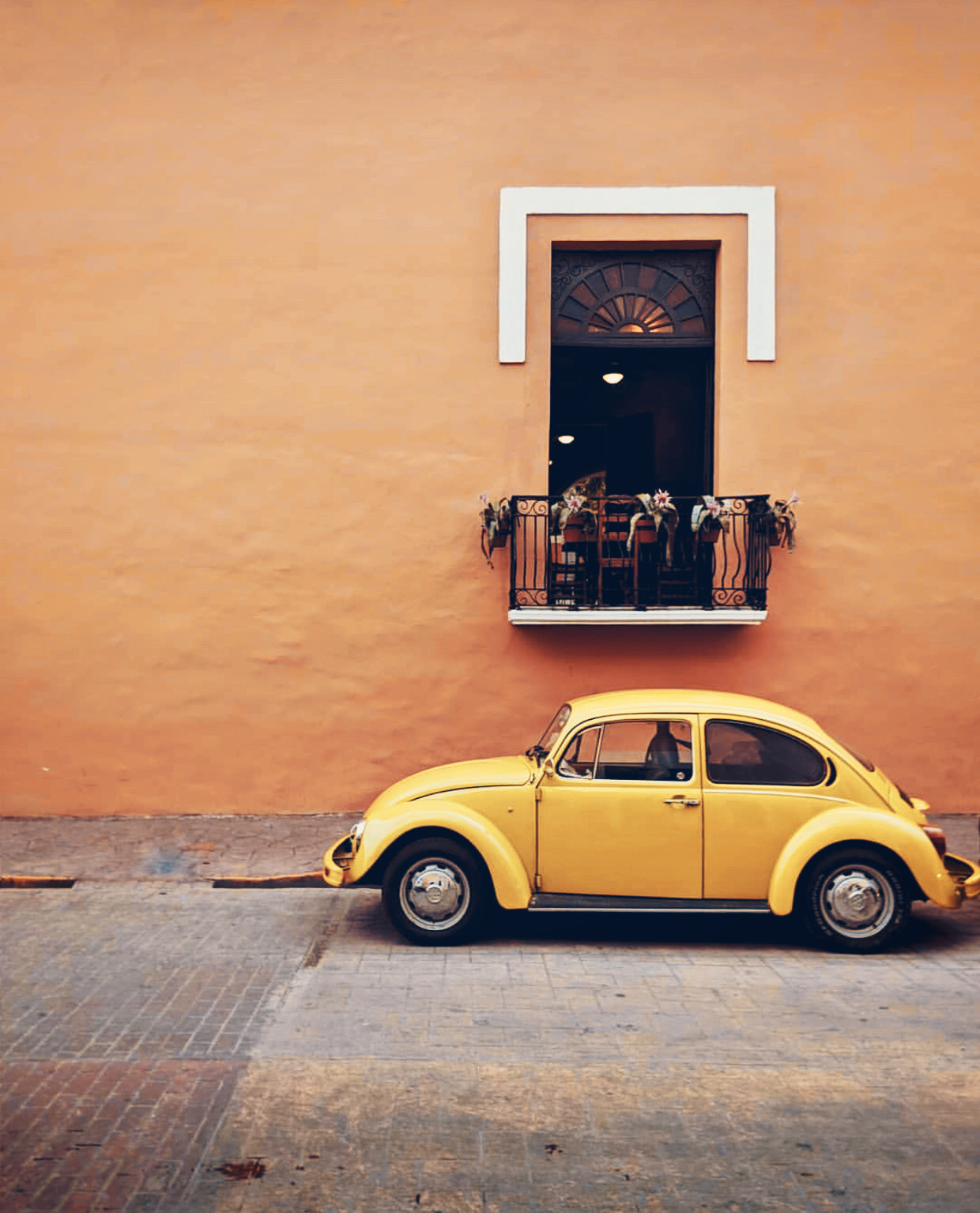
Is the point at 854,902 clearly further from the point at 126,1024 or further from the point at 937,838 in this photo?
the point at 126,1024

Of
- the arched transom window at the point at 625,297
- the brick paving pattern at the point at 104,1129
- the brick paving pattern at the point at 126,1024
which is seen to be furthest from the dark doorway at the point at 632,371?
the brick paving pattern at the point at 104,1129

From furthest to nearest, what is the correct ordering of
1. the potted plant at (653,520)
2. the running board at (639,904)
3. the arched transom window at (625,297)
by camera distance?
the arched transom window at (625,297) < the potted plant at (653,520) < the running board at (639,904)

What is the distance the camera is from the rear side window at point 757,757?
6.70 metres

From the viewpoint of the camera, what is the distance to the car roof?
6.88 m

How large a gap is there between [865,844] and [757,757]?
0.81 m

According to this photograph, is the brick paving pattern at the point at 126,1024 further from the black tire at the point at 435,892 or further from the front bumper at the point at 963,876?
the front bumper at the point at 963,876

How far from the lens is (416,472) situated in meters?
10.3

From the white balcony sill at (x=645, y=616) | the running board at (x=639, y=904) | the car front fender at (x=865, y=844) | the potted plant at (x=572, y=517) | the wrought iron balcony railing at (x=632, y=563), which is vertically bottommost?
the running board at (x=639, y=904)

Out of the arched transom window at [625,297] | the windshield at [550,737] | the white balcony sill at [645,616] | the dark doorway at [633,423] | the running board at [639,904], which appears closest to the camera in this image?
the running board at [639,904]

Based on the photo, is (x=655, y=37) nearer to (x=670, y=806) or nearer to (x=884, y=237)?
(x=884, y=237)

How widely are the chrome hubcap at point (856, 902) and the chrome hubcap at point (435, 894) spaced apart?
2231mm

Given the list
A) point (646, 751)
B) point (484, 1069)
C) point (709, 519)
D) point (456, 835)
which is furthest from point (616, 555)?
point (484, 1069)

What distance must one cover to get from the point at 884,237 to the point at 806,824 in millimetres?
6396

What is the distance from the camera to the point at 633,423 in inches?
428
